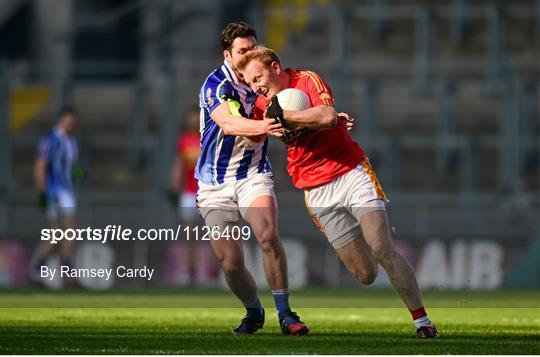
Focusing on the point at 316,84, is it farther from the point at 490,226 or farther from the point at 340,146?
the point at 490,226

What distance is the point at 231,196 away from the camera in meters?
10.5

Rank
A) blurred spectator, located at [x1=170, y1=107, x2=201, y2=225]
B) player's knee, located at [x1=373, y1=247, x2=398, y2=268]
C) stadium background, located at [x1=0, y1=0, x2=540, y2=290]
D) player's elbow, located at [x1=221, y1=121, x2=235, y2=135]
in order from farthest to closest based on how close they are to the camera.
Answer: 1. stadium background, located at [x1=0, y1=0, x2=540, y2=290]
2. blurred spectator, located at [x1=170, y1=107, x2=201, y2=225]
3. player's elbow, located at [x1=221, y1=121, x2=235, y2=135]
4. player's knee, located at [x1=373, y1=247, x2=398, y2=268]

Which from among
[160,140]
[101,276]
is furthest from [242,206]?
[160,140]

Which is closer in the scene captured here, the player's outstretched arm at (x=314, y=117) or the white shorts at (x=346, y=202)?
the player's outstretched arm at (x=314, y=117)

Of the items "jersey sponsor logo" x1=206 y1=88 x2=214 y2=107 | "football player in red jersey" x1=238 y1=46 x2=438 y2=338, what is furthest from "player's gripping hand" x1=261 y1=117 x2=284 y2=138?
"jersey sponsor logo" x1=206 y1=88 x2=214 y2=107

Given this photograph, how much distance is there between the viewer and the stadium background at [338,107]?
734 inches

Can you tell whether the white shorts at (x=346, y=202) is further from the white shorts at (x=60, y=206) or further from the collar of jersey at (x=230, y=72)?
the white shorts at (x=60, y=206)

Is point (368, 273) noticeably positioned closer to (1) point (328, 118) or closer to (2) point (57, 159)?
(1) point (328, 118)

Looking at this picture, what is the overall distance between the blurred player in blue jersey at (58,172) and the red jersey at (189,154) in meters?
1.29

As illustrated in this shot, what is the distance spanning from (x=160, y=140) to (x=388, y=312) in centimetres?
827

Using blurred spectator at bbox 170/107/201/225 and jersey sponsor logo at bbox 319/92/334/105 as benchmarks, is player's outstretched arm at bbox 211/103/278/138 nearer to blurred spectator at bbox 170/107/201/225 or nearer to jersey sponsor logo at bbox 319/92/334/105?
jersey sponsor logo at bbox 319/92/334/105

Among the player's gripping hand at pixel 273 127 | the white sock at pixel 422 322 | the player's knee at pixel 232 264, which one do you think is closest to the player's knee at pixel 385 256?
the white sock at pixel 422 322

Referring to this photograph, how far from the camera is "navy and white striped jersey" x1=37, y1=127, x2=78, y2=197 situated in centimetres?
1852

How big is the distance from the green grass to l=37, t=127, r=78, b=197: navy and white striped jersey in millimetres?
2680
